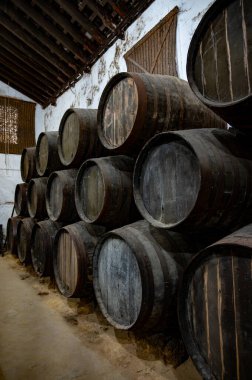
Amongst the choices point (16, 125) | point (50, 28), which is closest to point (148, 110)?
point (50, 28)

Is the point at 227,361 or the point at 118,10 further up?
the point at 118,10

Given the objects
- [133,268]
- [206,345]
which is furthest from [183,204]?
[206,345]

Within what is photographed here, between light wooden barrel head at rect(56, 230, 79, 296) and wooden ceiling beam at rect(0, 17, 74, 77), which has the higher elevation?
wooden ceiling beam at rect(0, 17, 74, 77)

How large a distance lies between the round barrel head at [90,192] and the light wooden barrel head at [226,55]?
1.55m

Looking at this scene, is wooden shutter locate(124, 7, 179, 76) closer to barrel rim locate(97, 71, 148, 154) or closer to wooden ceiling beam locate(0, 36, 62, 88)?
barrel rim locate(97, 71, 148, 154)

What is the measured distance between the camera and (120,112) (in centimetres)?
272

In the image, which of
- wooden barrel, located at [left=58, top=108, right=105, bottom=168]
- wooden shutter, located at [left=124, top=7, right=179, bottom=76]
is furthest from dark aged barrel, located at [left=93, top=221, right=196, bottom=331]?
wooden shutter, located at [left=124, top=7, right=179, bottom=76]

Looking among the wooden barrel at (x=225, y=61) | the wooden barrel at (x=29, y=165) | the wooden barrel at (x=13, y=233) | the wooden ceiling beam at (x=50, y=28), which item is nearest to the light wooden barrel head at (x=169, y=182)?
the wooden barrel at (x=225, y=61)

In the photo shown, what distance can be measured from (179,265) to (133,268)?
37 centimetres

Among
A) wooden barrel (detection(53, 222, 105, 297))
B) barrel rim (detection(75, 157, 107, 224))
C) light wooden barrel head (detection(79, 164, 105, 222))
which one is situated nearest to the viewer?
barrel rim (detection(75, 157, 107, 224))

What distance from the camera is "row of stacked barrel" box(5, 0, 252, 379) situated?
5.11 ft

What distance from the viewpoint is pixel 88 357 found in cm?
251

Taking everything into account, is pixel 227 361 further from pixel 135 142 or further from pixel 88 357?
pixel 135 142

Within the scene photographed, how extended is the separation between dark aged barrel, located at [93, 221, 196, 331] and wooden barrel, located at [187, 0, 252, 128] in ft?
3.57
